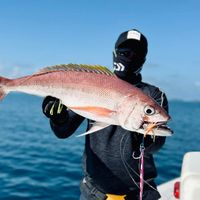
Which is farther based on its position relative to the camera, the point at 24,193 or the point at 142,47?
the point at 24,193

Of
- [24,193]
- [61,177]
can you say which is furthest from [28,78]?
[61,177]

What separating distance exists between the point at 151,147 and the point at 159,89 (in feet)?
2.58

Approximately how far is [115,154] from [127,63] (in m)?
1.13

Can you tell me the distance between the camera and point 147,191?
5.38m

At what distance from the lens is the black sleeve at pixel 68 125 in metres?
5.27

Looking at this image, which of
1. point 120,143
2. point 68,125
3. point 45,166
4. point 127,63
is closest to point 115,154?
point 120,143

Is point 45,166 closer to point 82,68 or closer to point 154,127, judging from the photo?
point 82,68

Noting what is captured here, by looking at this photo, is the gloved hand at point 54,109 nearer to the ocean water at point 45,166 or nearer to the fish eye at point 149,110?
the fish eye at point 149,110

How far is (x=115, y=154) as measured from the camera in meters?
5.20

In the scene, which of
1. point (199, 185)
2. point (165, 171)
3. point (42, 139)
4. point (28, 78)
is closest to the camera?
point (28, 78)

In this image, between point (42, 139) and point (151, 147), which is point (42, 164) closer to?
point (42, 139)

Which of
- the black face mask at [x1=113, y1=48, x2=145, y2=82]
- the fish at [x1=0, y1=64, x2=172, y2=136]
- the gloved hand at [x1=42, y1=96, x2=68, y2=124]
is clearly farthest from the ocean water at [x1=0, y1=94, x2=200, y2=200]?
the fish at [x1=0, y1=64, x2=172, y2=136]

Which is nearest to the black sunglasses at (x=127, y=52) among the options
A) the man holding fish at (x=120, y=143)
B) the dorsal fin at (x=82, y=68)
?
the man holding fish at (x=120, y=143)

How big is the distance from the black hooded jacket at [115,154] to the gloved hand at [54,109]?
0.53ft
